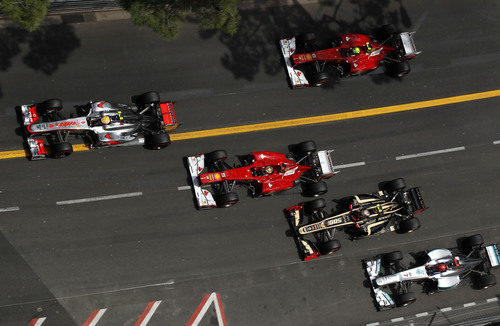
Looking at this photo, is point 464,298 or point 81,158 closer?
point 81,158

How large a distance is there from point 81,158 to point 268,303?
10061 mm

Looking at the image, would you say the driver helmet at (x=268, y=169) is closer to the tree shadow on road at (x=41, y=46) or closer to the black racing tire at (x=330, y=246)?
the black racing tire at (x=330, y=246)

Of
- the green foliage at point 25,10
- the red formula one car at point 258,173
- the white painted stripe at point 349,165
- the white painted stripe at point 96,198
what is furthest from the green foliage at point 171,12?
the white painted stripe at point 349,165

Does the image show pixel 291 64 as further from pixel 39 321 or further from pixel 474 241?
pixel 39 321

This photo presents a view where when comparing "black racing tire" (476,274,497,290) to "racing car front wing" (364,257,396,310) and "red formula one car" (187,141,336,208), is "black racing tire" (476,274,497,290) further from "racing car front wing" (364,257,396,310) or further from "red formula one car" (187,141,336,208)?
"red formula one car" (187,141,336,208)

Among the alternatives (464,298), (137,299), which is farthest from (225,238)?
(464,298)

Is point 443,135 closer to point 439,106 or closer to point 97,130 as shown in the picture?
point 439,106

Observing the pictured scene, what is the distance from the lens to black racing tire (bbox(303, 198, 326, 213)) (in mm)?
21625

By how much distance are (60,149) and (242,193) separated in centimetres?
775

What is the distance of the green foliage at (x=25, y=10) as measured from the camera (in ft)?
58.3

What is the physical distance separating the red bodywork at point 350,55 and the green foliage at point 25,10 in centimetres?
1067

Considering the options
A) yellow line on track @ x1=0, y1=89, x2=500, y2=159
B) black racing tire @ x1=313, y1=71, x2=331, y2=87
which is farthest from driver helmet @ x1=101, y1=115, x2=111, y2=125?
black racing tire @ x1=313, y1=71, x2=331, y2=87

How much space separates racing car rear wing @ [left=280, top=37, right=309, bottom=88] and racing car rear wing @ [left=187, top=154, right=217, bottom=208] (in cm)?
554

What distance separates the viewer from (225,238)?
21.7 meters
